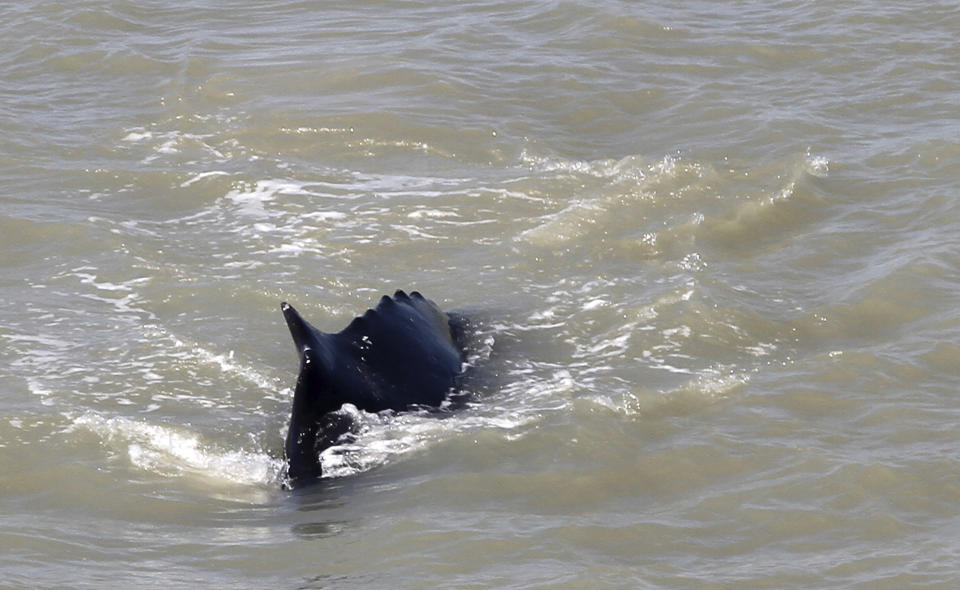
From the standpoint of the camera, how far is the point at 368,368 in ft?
24.8

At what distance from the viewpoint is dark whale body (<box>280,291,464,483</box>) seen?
22.8ft

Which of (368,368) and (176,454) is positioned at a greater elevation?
(368,368)

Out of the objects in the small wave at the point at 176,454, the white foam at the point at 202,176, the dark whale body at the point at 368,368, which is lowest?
the small wave at the point at 176,454

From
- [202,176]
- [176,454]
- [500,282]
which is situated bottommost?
[176,454]

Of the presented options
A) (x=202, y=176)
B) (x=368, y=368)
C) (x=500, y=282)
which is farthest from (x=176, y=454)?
(x=202, y=176)

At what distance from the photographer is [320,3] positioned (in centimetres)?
1745

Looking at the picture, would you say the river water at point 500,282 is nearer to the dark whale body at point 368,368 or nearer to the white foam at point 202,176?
the white foam at point 202,176

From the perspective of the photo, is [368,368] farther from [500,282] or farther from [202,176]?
[202,176]

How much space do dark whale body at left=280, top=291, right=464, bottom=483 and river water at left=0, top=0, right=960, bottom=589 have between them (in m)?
0.14

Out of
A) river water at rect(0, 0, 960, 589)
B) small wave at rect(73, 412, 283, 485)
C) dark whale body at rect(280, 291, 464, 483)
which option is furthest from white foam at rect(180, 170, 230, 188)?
small wave at rect(73, 412, 283, 485)

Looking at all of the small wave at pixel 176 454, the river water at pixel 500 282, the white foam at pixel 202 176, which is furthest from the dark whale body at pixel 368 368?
the white foam at pixel 202 176

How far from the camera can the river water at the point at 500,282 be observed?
6.68 metres

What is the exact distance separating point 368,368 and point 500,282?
277 centimetres

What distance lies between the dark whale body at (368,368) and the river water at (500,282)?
14 cm
